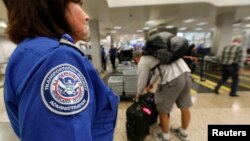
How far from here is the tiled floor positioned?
104 inches

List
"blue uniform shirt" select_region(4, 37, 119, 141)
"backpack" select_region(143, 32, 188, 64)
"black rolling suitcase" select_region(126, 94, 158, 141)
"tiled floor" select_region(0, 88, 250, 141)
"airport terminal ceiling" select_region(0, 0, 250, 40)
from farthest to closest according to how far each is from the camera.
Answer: "airport terminal ceiling" select_region(0, 0, 250, 40) → "tiled floor" select_region(0, 88, 250, 141) → "black rolling suitcase" select_region(126, 94, 158, 141) → "backpack" select_region(143, 32, 188, 64) → "blue uniform shirt" select_region(4, 37, 119, 141)

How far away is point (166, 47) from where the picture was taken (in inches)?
77.7

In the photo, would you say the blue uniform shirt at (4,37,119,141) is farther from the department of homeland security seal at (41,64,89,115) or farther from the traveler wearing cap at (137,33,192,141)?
the traveler wearing cap at (137,33,192,141)

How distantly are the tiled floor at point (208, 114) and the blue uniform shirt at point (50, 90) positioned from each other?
2276mm

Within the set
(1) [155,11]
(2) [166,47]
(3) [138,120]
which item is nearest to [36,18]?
(2) [166,47]

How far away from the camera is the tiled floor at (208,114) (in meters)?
2.65

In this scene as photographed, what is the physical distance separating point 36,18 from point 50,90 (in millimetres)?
210

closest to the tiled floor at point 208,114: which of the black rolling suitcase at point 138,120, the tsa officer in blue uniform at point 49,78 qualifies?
the black rolling suitcase at point 138,120

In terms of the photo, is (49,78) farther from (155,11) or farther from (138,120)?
(155,11)

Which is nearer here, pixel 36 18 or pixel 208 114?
pixel 36 18

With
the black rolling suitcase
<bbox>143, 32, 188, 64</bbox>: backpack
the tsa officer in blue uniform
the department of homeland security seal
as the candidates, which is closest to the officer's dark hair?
→ the tsa officer in blue uniform

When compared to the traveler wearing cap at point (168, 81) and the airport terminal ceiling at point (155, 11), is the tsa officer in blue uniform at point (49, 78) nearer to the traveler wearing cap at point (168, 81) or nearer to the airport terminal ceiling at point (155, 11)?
the traveler wearing cap at point (168, 81)

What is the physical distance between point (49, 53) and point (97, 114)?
23 cm

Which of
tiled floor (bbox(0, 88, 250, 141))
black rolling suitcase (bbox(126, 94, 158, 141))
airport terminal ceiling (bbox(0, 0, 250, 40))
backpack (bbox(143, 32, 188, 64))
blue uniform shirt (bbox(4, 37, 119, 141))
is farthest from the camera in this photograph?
airport terminal ceiling (bbox(0, 0, 250, 40))
